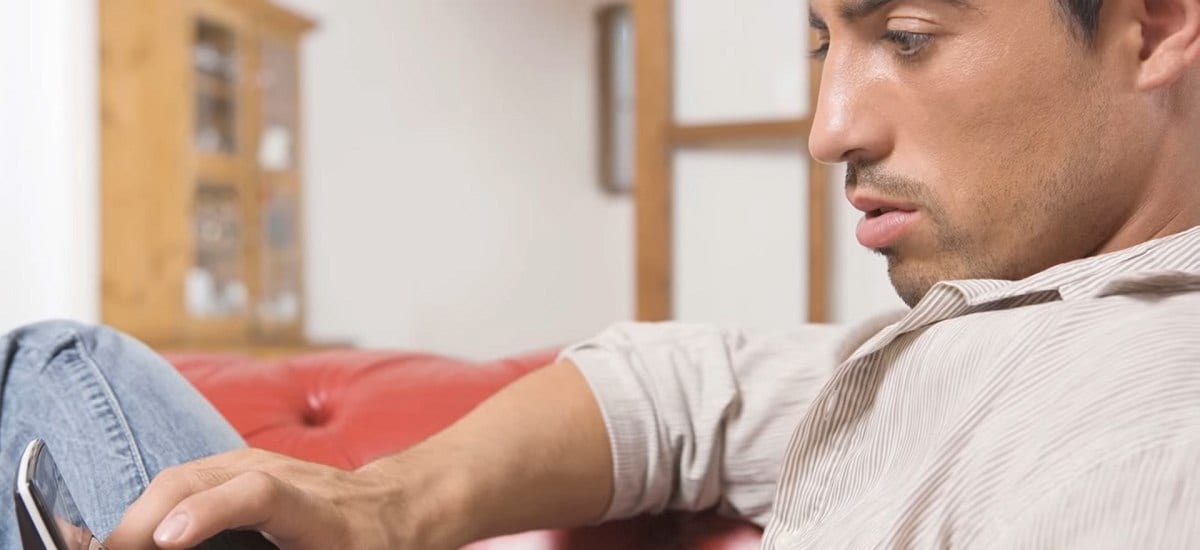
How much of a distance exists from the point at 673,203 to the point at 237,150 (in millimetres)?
2874

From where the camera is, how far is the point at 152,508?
63cm

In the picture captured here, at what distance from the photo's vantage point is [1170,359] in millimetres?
511

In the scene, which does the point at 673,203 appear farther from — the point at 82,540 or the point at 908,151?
the point at 82,540

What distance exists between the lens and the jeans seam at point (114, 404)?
80 centimetres

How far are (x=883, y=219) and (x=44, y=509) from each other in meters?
0.59

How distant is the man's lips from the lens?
0.83 meters

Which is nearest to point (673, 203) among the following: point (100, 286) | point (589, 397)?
point (589, 397)

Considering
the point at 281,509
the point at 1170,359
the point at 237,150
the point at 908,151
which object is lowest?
the point at 281,509

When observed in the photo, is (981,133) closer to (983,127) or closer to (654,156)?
(983,127)

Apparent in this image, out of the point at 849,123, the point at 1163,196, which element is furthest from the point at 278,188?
the point at 1163,196

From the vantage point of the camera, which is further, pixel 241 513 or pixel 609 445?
pixel 609 445

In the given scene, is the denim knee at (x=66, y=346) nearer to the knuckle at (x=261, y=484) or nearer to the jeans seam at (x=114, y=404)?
the jeans seam at (x=114, y=404)

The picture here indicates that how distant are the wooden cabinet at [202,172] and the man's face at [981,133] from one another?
10.7 ft

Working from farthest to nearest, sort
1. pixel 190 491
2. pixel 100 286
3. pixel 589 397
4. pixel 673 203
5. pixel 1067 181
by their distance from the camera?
pixel 100 286, pixel 673 203, pixel 589 397, pixel 1067 181, pixel 190 491
